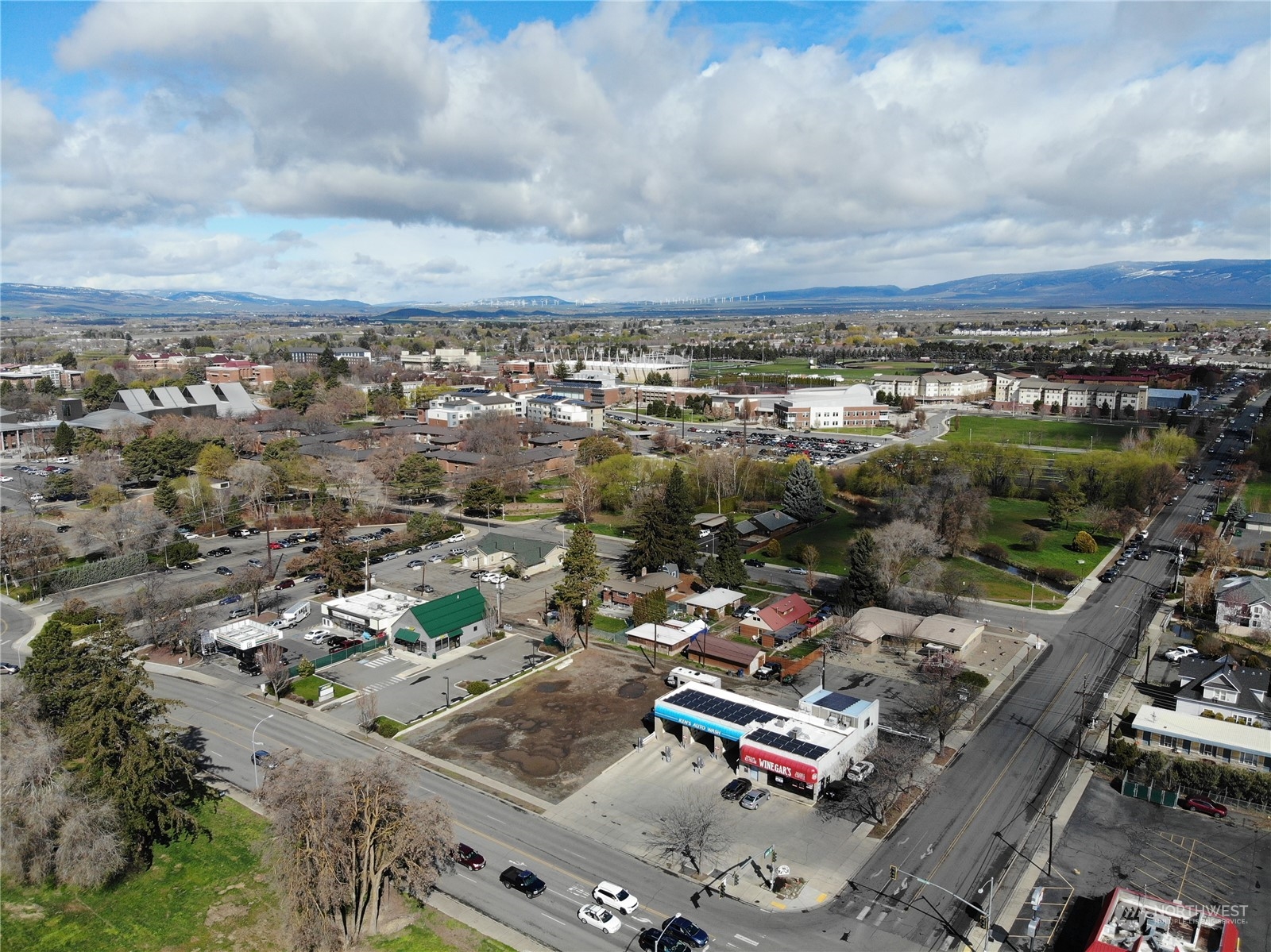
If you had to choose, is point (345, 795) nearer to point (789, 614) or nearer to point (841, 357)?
point (789, 614)

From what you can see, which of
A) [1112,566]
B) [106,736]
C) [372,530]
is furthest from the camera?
[372,530]

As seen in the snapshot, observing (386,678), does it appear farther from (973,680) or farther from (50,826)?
(973,680)

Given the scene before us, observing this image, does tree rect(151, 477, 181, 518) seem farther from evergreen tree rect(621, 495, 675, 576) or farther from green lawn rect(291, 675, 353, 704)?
evergreen tree rect(621, 495, 675, 576)

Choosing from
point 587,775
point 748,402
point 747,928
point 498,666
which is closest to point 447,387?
point 748,402

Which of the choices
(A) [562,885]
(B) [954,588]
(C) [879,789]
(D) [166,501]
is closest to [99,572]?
(D) [166,501]

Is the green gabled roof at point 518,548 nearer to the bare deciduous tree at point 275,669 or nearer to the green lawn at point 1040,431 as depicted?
the bare deciduous tree at point 275,669

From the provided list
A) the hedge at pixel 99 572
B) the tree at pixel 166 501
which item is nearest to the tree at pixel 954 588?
the hedge at pixel 99 572
